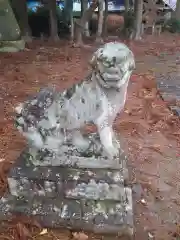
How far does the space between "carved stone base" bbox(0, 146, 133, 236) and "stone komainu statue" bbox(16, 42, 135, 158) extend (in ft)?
0.50

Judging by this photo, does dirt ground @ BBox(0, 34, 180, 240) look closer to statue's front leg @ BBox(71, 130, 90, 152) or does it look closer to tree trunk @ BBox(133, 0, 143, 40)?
statue's front leg @ BBox(71, 130, 90, 152)

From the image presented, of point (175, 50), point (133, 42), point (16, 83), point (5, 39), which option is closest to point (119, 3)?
point (133, 42)

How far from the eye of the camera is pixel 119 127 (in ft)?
12.7

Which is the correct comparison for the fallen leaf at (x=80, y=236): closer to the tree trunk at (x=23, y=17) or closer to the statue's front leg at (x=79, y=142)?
the statue's front leg at (x=79, y=142)

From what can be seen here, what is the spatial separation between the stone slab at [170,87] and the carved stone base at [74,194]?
2.17 m

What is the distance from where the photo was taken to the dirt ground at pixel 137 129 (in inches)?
97.8

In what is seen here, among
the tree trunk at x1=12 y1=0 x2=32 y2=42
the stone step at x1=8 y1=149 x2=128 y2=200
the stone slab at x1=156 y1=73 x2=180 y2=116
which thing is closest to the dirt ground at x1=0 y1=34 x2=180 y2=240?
the stone slab at x1=156 y1=73 x2=180 y2=116

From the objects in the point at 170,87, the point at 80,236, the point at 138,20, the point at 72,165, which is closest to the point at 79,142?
the point at 72,165

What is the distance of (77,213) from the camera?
232 cm

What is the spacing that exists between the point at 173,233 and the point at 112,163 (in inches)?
26.6

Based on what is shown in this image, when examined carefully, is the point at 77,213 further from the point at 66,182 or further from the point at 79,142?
the point at 79,142

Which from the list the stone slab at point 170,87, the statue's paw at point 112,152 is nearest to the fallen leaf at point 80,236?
the statue's paw at point 112,152

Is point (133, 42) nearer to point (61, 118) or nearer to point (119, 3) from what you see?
point (119, 3)

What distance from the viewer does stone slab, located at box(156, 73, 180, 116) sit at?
4.71 metres
